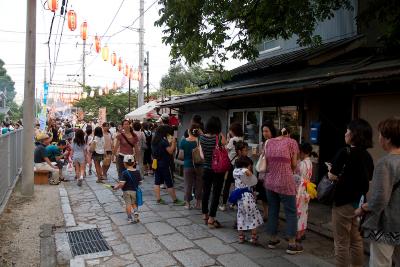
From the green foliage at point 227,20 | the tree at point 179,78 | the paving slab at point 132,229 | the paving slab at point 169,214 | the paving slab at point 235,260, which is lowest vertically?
the paving slab at point 235,260

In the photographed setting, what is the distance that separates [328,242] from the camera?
235 inches

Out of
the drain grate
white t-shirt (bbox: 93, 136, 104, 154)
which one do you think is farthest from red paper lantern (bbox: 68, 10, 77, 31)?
the drain grate

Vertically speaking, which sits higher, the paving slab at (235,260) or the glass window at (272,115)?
the glass window at (272,115)

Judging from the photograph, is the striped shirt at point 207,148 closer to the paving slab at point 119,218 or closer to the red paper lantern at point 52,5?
the paving slab at point 119,218

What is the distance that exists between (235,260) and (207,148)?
221 cm

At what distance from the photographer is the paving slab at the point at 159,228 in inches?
253

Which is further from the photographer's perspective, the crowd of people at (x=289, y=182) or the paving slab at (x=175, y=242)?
the paving slab at (x=175, y=242)

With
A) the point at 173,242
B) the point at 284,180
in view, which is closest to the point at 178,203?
the point at 173,242

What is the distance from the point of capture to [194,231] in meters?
6.45

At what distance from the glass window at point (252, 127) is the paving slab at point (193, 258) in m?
5.26

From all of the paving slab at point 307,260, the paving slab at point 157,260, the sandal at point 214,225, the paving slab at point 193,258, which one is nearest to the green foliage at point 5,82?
the sandal at point 214,225

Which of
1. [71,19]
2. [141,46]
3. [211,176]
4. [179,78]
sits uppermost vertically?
[179,78]

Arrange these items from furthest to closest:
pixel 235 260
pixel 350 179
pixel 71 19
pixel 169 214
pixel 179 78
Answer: pixel 179 78 < pixel 71 19 < pixel 169 214 < pixel 235 260 < pixel 350 179

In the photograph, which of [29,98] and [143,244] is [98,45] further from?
[143,244]
